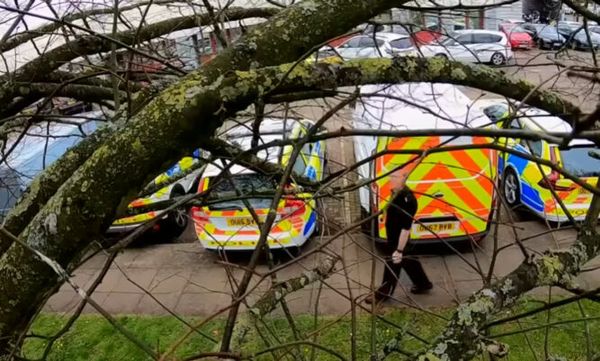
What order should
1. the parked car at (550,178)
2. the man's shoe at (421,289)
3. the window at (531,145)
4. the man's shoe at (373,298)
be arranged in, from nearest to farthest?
the window at (531,145) → the man's shoe at (373,298) → the man's shoe at (421,289) → the parked car at (550,178)

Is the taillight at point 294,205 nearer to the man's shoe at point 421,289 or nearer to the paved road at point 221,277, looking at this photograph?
the paved road at point 221,277

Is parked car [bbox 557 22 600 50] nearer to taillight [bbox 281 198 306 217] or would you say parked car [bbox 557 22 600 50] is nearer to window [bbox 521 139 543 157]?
window [bbox 521 139 543 157]

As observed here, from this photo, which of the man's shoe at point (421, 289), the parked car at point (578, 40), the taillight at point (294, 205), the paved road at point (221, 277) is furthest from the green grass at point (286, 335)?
the parked car at point (578, 40)

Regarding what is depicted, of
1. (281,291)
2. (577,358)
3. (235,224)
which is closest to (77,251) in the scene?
(281,291)

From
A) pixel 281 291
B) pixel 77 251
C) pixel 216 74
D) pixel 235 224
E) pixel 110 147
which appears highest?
pixel 216 74

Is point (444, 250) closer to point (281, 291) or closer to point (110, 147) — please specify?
point (281, 291)

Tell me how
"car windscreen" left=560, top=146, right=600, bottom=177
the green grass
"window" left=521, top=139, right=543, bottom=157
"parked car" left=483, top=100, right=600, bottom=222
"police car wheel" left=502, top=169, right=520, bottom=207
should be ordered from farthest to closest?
"police car wheel" left=502, top=169, right=520, bottom=207 < "car windscreen" left=560, top=146, right=600, bottom=177 < "parked car" left=483, top=100, right=600, bottom=222 < the green grass < "window" left=521, top=139, right=543, bottom=157

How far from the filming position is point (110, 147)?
1785 millimetres

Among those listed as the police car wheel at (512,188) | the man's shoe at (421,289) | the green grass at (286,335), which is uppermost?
the green grass at (286,335)

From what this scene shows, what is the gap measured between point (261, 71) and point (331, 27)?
0.28 metres

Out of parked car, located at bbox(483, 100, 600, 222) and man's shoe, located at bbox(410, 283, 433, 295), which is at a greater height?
parked car, located at bbox(483, 100, 600, 222)

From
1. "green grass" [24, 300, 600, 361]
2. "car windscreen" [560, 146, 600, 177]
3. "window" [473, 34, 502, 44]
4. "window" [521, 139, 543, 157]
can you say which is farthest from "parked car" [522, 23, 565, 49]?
"window" [473, 34, 502, 44]

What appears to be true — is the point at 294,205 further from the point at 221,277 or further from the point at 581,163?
the point at 581,163

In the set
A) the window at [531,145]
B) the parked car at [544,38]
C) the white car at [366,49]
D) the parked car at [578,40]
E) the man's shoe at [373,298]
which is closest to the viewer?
the window at [531,145]
